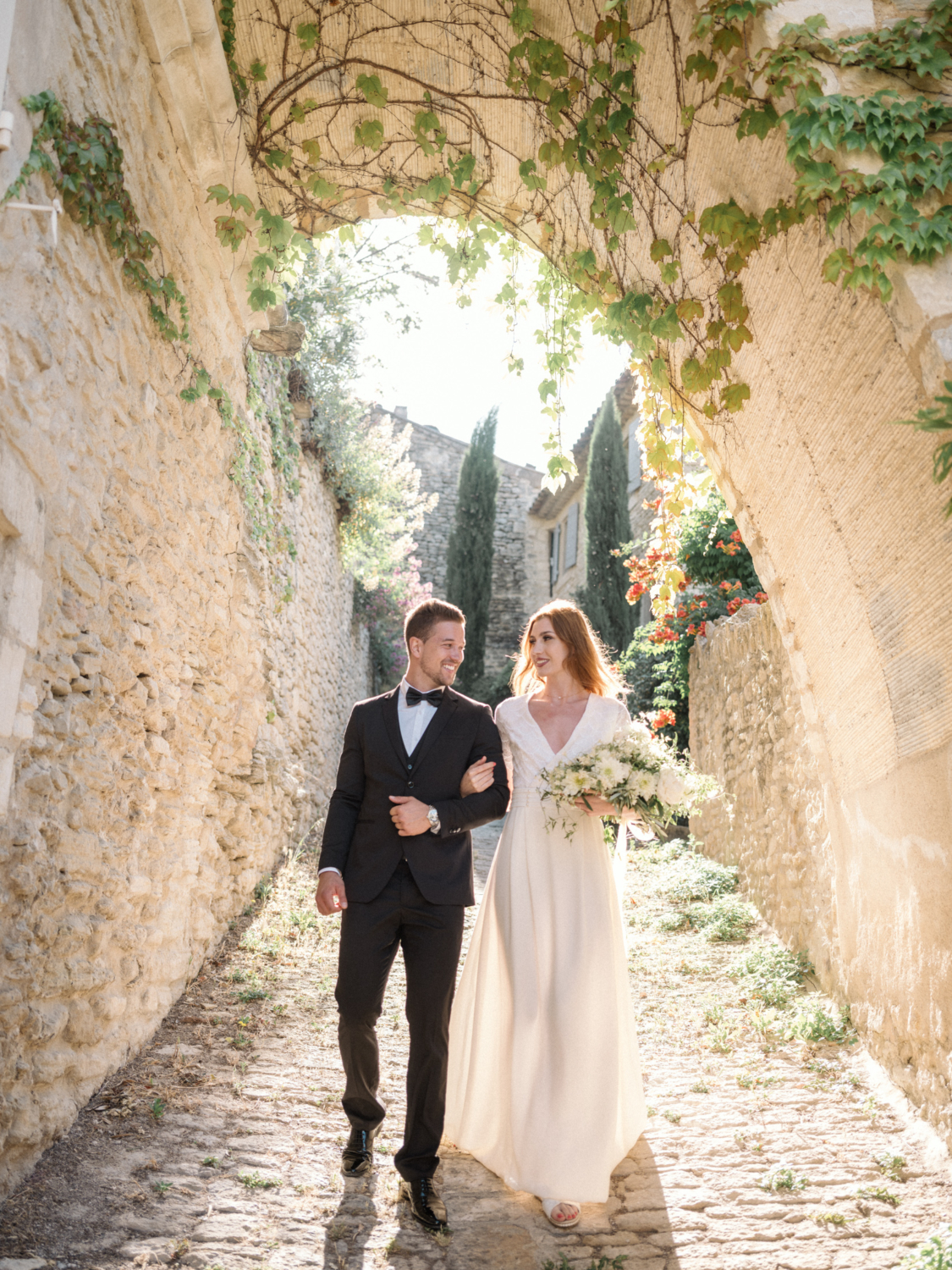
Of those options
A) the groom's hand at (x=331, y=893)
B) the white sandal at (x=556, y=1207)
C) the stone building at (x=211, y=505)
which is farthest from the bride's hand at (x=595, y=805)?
the white sandal at (x=556, y=1207)

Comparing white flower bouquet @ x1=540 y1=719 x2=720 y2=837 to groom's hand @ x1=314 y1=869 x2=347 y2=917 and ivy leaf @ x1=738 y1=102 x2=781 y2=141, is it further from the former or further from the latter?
ivy leaf @ x1=738 y1=102 x2=781 y2=141

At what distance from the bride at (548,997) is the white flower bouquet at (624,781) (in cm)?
7

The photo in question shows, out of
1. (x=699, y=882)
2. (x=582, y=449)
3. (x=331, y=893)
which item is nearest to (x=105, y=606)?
(x=331, y=893)

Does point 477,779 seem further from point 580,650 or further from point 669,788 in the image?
point 580,650

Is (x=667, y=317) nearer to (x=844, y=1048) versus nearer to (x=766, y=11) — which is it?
(x=766, y=11)

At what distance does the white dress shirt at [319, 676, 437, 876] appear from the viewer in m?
3.19

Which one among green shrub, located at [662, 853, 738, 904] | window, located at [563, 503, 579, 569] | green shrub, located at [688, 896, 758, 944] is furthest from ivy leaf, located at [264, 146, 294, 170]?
window, located at [563, 503, 579, 569]

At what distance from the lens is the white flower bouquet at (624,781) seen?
122 inches

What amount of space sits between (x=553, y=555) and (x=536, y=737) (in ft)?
65.6

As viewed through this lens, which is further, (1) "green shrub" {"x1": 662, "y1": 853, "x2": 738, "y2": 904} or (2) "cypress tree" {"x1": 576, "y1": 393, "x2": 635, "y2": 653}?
(2) "cypress tree" {"x1": 576, "y1": 393, "x2": 635, "y2": 653}

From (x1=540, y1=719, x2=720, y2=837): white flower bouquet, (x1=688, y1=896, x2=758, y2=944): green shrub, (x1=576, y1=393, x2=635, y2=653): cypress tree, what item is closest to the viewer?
(x1=540, y1=719, x2=720, y2=837): white flower bouquet

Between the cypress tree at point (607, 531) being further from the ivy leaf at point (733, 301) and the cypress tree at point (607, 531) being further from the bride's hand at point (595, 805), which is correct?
the bride's hand at point (595, 805)

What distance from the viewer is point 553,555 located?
76.1 feet

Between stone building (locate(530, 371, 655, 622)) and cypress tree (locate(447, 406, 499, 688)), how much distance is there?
154 cm
